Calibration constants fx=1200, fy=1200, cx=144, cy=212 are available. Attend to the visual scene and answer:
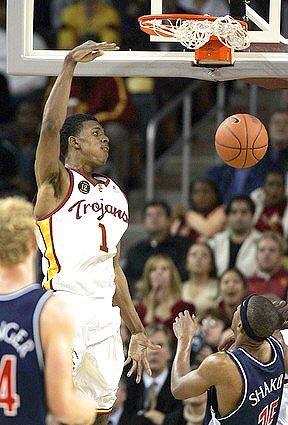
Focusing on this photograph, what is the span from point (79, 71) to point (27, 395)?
9.64 feet

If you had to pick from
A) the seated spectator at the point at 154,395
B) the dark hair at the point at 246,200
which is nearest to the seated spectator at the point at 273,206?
the dark hair at the point at 246,200

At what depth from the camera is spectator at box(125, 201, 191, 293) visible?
10930mm

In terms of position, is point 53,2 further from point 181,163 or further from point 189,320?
point 189,320

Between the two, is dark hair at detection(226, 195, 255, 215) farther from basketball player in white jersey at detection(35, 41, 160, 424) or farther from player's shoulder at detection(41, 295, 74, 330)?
player's shoulder at detection(41, 295, 74, 330)

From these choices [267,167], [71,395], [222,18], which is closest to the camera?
[71,395]

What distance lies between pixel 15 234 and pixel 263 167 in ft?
22.3

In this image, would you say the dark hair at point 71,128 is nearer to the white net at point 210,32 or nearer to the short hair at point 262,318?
the white net at point 210,32

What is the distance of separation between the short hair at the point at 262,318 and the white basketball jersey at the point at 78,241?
3.83ft

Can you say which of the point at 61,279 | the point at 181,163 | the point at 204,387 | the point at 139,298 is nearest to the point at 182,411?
the point at 139,298

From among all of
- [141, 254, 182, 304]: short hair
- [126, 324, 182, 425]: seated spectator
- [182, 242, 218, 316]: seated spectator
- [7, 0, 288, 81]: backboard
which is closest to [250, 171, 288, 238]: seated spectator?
[182, 242, 218, 316]: seated spectator

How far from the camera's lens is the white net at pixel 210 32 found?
7.03 m

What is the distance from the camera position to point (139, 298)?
1062cm

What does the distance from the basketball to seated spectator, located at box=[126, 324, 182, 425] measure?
8.28 ft

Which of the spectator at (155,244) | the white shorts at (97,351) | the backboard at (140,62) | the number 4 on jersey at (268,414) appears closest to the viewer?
the number 4 on jersey at (268,414)
